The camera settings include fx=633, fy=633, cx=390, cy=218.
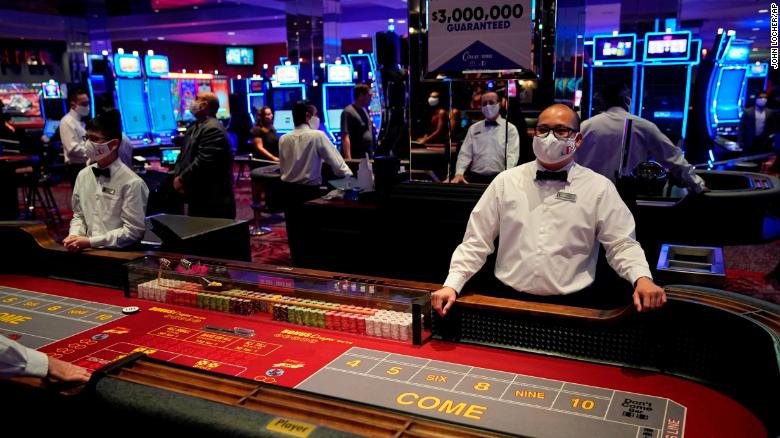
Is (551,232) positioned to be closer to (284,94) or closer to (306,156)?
(306,156)

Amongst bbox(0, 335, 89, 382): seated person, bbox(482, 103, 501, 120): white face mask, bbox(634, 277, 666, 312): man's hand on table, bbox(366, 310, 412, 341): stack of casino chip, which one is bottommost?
bbox(366, 310, 412, 341): stack of casino chip

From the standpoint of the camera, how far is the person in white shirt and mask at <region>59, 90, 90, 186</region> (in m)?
7.00

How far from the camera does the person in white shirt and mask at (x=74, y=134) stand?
7.00 m

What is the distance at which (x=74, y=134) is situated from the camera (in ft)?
23.9

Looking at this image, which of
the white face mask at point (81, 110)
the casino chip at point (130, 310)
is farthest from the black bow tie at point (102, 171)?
the white face mask at point (81, 110)

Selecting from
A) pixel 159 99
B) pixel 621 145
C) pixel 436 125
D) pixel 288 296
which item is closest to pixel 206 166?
pixel 436 125

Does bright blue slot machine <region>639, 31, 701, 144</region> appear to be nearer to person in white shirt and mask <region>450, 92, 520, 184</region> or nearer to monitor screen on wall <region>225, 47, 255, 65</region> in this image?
person in white shirt and mask <region>450, 92, 520, 184</region>

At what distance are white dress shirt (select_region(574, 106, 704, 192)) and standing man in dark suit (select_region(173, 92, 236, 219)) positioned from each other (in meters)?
2.80

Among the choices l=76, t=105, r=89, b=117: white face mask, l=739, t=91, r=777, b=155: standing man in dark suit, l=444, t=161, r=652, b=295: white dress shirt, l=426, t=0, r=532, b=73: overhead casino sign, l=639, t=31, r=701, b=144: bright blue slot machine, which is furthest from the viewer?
l=739, t=91, r=777, b=155: standing man in dark suit

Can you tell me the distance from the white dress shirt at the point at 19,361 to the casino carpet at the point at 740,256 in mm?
3920

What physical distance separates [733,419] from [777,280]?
13.7 ft

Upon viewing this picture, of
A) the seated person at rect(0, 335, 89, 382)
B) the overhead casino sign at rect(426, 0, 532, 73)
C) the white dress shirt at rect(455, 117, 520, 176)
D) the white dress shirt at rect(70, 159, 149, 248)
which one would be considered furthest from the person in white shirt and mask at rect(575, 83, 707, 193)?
the seated person at rect(0, 335, 89, 382)

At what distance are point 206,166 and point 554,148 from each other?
132 inches

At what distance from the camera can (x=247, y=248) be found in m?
4.21
